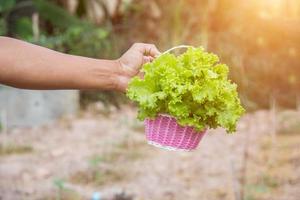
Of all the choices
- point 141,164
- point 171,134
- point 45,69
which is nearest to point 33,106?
point 141,164

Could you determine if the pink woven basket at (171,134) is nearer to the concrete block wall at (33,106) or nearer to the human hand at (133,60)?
the human hand at (133,60)

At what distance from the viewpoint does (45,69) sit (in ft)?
9.21

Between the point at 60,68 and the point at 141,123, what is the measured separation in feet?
12.4

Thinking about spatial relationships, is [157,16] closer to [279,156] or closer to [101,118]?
[101,118]

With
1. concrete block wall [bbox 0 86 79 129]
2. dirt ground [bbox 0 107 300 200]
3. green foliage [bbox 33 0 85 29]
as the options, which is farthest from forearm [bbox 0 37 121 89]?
green foliage [bbox 33 0 85 29]

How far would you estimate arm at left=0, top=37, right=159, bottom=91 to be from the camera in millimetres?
2766

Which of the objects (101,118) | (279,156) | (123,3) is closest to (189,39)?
(123,3)

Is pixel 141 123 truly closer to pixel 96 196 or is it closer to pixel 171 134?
pixel 96 196

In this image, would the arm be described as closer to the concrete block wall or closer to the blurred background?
the blurred background

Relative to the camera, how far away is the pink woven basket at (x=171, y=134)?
9.14 feet

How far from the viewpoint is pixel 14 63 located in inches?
108

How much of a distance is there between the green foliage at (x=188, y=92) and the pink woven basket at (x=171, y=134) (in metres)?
0.04

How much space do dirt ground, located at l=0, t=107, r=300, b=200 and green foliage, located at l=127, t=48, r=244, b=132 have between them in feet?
5.23

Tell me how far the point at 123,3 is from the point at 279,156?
Answer: 3068 mm
